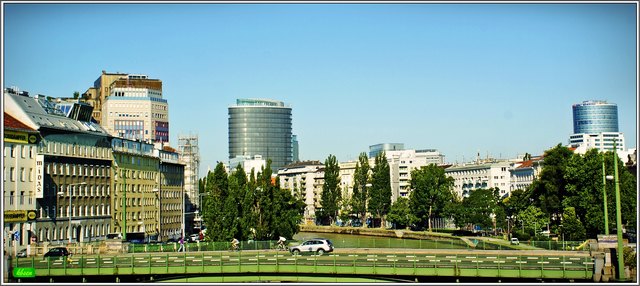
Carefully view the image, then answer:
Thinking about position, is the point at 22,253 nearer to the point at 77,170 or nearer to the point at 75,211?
the point at 75,211

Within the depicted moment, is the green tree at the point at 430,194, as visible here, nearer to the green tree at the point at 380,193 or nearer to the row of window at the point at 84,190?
the green tree at the point at 380,193

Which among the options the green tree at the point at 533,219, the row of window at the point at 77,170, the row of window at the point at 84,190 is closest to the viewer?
the row of window at the point at 77,170

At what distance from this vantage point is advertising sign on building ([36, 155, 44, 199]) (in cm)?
10522

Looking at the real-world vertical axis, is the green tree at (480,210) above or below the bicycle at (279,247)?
above

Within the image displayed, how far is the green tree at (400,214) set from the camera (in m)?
180

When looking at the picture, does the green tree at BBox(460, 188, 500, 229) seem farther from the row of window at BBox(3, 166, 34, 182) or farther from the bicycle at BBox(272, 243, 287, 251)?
the row of window at BBox(3, 166, 34, 182)

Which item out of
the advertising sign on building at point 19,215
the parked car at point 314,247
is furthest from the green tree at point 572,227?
the advertising sign on building at point 19,215

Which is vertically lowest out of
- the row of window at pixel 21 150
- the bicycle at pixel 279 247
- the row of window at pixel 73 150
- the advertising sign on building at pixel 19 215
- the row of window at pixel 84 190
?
Result: the bicycle at pixel 279 247

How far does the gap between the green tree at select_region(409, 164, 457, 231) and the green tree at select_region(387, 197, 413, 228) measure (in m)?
3.52

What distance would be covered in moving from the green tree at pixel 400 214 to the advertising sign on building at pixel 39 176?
8548 cm

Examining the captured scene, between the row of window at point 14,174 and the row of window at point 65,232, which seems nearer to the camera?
the row of window at point 14,174

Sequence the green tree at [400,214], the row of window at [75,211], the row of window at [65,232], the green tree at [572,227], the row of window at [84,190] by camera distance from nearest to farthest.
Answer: the row of window at [65,232] < the row of window at [75,211] < the green tree at [572,227] < the row of window at [84,190] < the green tree at [400,214]

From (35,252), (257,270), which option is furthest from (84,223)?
(257,270)

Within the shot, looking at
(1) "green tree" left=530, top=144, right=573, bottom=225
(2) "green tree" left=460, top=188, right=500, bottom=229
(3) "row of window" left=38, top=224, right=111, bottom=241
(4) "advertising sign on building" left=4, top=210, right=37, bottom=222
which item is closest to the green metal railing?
(4) "advertising sign on building" left=4, top=210, right=37, bottom=222
